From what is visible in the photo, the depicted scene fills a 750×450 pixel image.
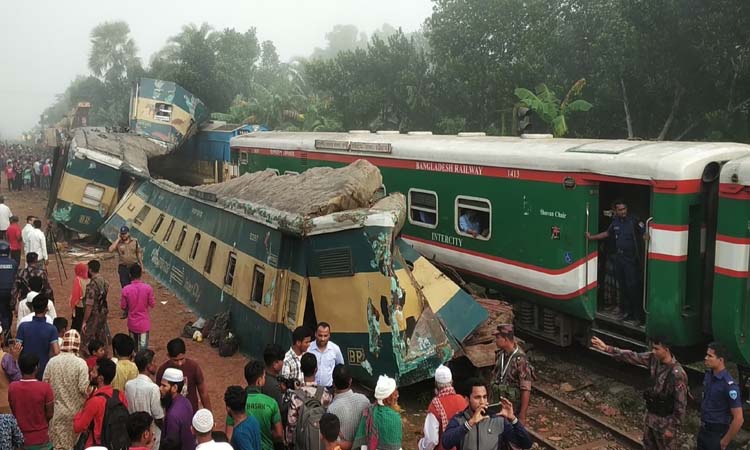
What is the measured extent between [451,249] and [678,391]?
6952 millimetres

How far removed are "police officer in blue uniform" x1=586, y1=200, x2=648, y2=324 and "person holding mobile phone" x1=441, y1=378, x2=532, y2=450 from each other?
5765mm

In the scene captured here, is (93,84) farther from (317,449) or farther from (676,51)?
(317,449)

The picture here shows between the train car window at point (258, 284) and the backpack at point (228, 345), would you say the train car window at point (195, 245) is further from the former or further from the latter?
the train car window at point (258, 284)

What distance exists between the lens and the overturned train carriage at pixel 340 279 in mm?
9539

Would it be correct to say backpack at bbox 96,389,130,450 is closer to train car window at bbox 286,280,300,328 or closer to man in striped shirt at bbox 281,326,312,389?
man in striped shirt at bbox 281,326,312,389

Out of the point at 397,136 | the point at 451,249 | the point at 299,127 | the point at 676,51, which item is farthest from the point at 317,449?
the point at 299,127

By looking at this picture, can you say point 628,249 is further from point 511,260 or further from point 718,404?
point 718,404

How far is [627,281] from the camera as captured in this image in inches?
412

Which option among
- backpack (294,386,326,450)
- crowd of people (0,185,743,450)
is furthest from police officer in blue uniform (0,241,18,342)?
backpack (294,386,326,450)

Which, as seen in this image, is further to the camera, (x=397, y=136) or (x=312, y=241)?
(x=397, y=136)

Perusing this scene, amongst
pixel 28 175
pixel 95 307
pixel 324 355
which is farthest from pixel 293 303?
pixel 28 175

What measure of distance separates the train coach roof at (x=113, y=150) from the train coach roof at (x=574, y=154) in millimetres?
A: 10246

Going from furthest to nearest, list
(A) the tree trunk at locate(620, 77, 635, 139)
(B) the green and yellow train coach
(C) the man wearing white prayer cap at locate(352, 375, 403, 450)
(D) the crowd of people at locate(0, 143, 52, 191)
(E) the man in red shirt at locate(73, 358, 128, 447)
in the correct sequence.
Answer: (D) the crowd of people at locate(0, 143, 52, 191)
(A) the tree trunk at locate(620, 77, 635, 139)
(B) the green and yellow train coach
(E) the man in red shirt at locate(73, 358, 128, 447)
(C) the man wearing white prayer cap at locate(352, 375, 403, 450)

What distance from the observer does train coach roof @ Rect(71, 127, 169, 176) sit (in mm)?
22328
